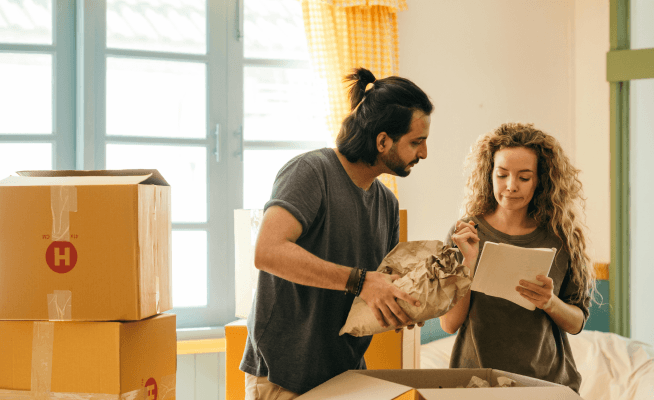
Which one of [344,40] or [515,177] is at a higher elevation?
[344,40]

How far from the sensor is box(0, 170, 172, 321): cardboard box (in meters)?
1.13

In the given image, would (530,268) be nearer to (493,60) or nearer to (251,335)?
(251,335)

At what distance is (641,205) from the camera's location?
3.29 meters

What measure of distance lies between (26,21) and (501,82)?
2.65 m

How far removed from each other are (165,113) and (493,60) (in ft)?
6.52

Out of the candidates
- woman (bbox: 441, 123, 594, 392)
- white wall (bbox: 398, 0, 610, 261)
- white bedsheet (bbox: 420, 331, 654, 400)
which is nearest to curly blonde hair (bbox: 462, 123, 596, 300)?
woman (bbox: 441, 123, 594, 392)

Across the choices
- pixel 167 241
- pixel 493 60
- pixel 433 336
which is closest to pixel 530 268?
pixel 167 241

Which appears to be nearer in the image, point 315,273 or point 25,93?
point 315,273

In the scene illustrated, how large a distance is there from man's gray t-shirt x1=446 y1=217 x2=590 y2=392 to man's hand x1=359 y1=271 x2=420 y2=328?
0.47 meters

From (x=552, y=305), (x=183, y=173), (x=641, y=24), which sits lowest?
(x=552, y=305)

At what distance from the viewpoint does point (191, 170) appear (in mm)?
2703

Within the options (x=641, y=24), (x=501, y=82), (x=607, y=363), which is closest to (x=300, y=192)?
(x=607, y=363)

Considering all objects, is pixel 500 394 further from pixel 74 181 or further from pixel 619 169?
pixel 619 169

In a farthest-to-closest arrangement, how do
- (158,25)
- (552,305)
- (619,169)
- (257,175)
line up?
(619,169)
(257,175)
(158,25)
(552,305)
